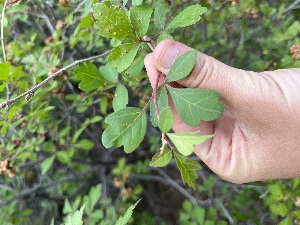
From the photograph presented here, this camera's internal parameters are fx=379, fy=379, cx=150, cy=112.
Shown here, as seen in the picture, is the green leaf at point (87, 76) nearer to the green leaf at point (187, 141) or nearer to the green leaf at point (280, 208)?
the green leaf at point (187, 141)

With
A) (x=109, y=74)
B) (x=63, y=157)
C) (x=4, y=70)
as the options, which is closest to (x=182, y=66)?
(x=109, y=74)

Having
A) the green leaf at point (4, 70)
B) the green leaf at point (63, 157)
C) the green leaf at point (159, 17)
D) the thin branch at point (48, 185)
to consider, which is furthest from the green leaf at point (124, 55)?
the thin branch at point (48, 185)

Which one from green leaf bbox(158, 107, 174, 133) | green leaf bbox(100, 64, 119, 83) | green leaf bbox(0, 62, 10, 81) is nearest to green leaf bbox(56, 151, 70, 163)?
green leaf bbox(0, 62, 10, 81)

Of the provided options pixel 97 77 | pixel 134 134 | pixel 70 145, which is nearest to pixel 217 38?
pixel 70 145

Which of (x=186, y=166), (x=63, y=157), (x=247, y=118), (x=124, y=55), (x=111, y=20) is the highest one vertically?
(x=111, y=20)

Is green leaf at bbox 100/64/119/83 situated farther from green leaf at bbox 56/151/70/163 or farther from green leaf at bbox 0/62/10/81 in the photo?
green leaf at bbox 56/151/70/163

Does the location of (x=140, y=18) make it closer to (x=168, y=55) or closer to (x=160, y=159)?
(x=168, y=55)
